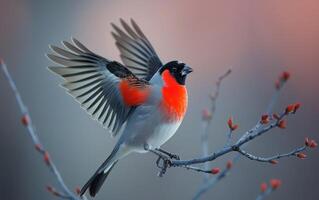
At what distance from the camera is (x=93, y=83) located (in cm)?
230

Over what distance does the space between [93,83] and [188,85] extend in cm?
212

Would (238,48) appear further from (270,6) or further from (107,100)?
(107,100)

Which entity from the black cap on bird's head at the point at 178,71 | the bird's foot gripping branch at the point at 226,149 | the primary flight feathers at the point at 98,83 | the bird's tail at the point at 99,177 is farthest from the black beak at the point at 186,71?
the bird's foot gripping branch at the point at 226,149

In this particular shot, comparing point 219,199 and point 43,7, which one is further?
point 43,7

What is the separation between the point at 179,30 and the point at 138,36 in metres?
2.20

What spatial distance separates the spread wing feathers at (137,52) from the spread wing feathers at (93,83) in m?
0.32

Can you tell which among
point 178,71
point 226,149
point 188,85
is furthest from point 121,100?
point 188,85

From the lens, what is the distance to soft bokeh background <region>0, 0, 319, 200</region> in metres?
4.04

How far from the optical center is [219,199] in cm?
394

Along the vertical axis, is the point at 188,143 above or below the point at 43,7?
below

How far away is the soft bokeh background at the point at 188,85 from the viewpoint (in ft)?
13.3

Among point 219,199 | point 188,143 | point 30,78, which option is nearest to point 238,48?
point 188,143

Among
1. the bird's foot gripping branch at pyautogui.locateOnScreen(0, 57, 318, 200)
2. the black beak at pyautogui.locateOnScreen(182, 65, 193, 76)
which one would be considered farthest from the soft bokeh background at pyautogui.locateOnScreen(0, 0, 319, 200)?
the bird's foot gripping branch at pyautogui.locateOnScreen(0, 57, 318, 200)

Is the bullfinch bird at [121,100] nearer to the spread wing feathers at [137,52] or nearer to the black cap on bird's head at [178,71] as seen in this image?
the black cap on bird's head at [178,71]
